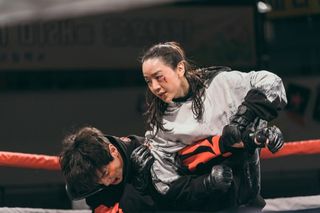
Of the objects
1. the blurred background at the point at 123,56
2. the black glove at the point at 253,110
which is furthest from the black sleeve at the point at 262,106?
the blurred background at the point at 123,56

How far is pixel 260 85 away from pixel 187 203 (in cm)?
44

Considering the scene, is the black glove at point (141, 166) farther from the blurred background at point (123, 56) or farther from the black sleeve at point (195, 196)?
the blurred background at point (123, 56)

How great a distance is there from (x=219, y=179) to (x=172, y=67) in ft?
1.17

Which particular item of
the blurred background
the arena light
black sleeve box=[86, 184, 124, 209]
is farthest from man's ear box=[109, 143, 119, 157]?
the arena light

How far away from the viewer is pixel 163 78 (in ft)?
5.93

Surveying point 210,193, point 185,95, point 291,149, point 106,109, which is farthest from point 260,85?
point 106,109

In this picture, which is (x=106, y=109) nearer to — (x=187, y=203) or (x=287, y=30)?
(x=287, y=30)

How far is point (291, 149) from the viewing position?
2355 mm

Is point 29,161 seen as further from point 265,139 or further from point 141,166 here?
point 265,139

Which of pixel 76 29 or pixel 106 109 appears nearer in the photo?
pixel 76 29

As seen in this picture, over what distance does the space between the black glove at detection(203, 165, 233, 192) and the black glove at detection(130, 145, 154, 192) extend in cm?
20

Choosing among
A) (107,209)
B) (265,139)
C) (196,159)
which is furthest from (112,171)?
(265,139)

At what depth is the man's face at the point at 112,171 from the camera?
72.0 inches

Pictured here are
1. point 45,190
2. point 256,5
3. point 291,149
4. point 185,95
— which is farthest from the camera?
point 256,5
